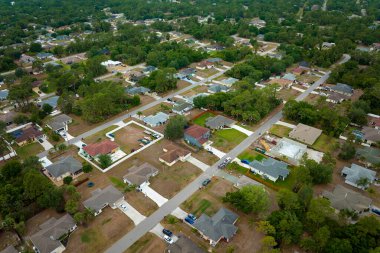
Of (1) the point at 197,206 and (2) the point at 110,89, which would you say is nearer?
(1) the point at 197,206

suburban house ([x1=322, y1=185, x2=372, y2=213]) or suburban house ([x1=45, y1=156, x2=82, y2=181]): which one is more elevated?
suburban house ([x1=45, y1=156, x2=82, y2=181])

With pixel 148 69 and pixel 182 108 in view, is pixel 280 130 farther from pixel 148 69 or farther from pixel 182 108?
pixel 148 69

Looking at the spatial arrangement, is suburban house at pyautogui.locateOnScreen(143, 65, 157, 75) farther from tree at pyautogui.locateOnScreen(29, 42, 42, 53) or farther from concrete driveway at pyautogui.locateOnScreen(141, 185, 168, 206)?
concrete driveway at pyautogui.locateOnScreen(141, 185, 168, 206)

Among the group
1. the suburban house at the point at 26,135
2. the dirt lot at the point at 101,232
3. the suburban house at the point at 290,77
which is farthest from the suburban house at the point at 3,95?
the suburban house at the point at 290,77

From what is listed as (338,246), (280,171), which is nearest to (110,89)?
(280,171)

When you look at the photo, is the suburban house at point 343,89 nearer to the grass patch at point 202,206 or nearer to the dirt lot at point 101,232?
the grass patch at point 202,206

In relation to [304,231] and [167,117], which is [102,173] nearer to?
[167,117]

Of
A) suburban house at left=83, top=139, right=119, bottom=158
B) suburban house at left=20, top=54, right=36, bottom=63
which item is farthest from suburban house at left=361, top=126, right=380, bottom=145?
suburban house at left=20, top=54, right=36, bottom=63

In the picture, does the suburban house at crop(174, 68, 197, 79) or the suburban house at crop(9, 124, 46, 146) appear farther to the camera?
the suburban house at crop(174, 68, 197, 79)
